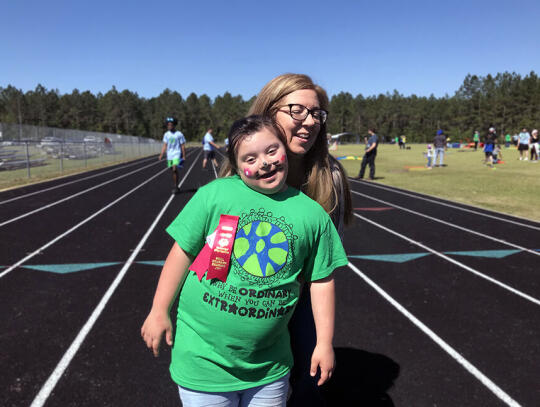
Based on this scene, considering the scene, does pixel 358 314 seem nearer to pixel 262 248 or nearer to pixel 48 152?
pixel 262 248

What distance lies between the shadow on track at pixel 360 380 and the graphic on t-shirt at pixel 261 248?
173 cm

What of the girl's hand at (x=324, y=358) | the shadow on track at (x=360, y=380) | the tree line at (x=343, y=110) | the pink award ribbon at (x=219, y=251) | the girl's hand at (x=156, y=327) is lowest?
the shadow on track at (x=360, y=380)

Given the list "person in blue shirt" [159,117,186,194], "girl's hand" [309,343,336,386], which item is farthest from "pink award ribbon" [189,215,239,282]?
"person in blue shirt" [159,117,186,194]

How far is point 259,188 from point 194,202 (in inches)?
9.5

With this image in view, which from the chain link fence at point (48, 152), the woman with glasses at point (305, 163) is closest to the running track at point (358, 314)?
the woman with glasses at point (305, 163)

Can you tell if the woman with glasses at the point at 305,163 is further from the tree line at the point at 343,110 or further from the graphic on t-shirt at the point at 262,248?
the tree line at the point at 343,110

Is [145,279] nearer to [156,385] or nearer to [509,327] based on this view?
[156,385]

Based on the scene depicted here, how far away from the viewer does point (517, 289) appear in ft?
14.7

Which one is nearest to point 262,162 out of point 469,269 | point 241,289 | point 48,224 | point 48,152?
point 241,289

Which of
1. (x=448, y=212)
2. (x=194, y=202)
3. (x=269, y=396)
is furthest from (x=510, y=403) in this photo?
(x=448, y=212)

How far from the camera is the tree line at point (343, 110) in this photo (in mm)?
80125

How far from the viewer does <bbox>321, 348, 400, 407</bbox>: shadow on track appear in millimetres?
2623

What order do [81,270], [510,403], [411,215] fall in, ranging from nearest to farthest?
1. [510,403]
2. [81,270]
3. [411,215]

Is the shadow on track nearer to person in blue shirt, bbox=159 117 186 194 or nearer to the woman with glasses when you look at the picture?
the woman with glasses
